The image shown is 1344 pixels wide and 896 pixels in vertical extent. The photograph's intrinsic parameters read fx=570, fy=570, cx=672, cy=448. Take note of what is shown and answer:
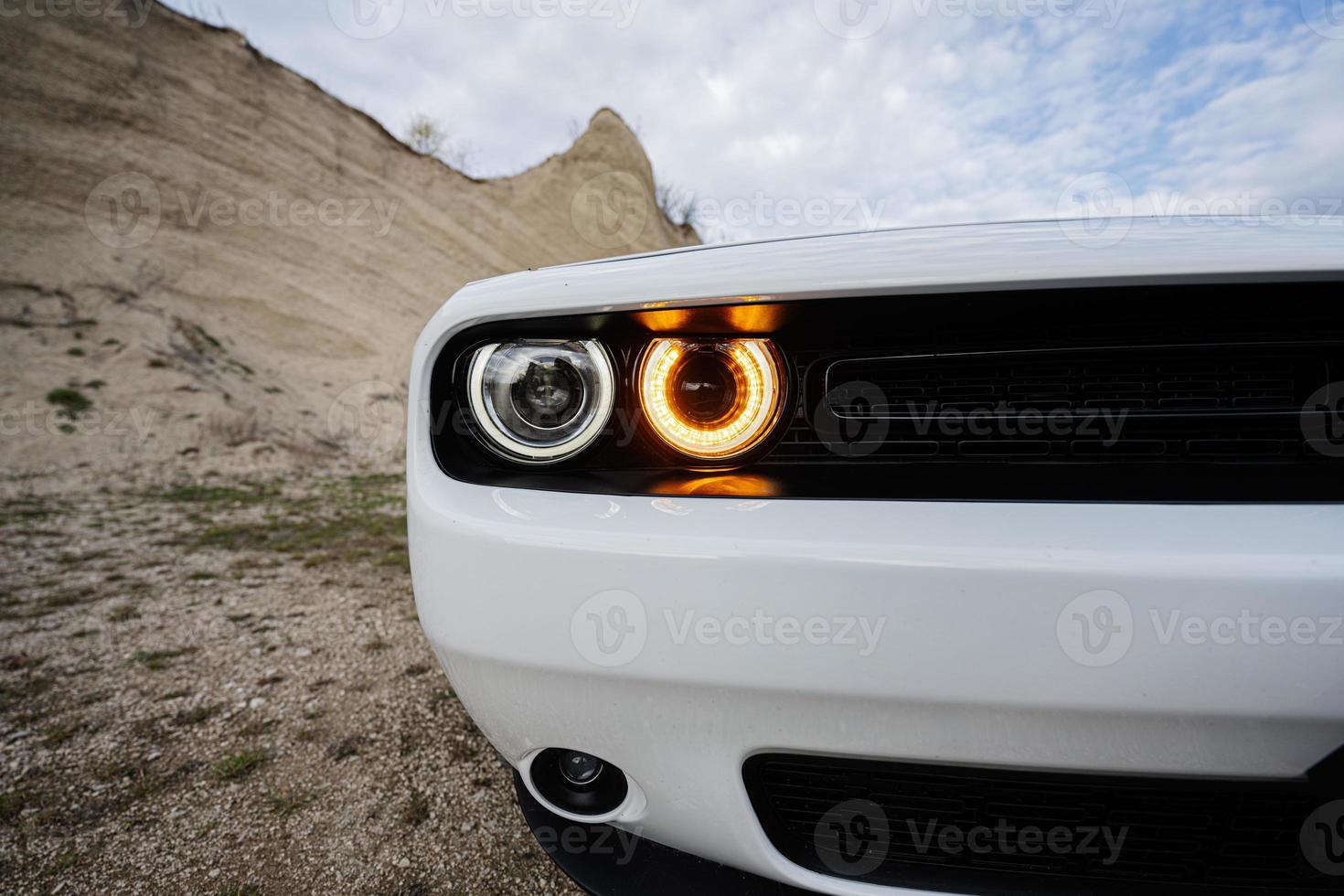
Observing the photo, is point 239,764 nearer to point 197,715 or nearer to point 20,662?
point 197,715

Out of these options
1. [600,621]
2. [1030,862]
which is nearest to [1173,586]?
[1030,862]

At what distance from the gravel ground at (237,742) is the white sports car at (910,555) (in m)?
0.58

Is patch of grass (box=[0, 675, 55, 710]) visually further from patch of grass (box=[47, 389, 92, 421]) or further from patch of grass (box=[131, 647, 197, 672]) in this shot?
patch of grass (box=[47, 389, 92, 421])

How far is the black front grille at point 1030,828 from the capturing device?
68 centimetres

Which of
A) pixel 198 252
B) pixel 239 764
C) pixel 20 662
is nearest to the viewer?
pixel 239 764

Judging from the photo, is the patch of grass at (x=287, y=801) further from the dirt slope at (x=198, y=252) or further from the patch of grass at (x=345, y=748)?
the dirt slope at (x=198, y=252)

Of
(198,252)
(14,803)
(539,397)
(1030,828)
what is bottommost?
(14,803)

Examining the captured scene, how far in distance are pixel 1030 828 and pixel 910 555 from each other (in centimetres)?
43

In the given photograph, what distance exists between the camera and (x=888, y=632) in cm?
62

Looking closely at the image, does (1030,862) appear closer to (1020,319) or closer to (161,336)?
(1020,319)

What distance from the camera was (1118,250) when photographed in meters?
0.67

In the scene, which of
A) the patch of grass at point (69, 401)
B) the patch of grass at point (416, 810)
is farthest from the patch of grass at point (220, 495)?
the patch of grass at point (416, 810)

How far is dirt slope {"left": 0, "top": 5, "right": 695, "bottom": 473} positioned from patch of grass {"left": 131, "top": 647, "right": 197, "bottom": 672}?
4551 millimetres

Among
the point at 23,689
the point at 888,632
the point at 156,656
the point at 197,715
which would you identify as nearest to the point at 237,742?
the point at 197,715
